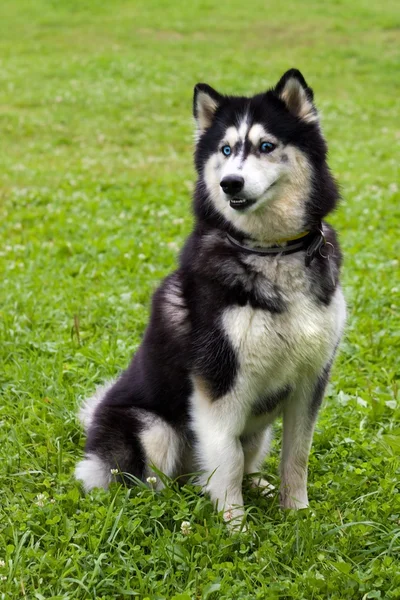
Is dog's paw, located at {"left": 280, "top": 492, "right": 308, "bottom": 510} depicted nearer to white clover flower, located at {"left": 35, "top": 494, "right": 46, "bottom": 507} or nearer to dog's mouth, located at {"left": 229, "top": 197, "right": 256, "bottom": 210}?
white clover flower, located at {"left": 35, "top": 494, "right": 46, "bottom": 507}

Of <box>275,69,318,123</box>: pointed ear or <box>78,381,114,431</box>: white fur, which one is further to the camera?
<box>78,381,114,431</box>: white fur

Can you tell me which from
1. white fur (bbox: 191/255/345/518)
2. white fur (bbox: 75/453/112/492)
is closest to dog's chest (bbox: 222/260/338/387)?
white fur (bbox: 191/255/345/518)

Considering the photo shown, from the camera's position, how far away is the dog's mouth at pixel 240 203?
2998 mm

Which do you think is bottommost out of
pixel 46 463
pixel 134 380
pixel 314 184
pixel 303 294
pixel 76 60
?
pixel 76 60

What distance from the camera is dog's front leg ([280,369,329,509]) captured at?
10.9 ft

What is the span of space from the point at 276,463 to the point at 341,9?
2256 centimetres

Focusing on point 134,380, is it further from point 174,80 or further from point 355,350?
point 174,80

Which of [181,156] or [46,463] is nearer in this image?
[46,463]

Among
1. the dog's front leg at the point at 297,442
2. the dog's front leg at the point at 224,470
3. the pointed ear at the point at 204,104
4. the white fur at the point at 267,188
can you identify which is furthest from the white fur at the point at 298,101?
the dog's front leg at the point at 224,470

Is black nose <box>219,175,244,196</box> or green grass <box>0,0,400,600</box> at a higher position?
black nose <box>219,175,244,196</box>

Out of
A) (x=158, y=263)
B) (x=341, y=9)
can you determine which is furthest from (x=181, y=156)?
(x=341, y=9)

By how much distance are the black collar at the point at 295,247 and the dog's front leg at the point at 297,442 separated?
575 mm

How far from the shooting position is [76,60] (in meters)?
18.0

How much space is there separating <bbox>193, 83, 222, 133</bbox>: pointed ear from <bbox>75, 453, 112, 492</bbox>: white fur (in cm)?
164
